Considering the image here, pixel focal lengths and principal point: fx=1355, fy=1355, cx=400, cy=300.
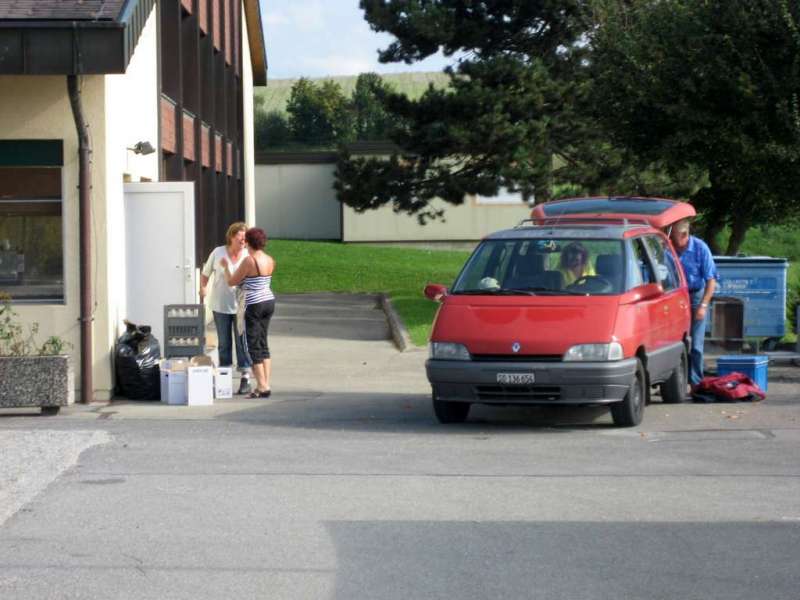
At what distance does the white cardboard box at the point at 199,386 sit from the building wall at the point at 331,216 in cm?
3583

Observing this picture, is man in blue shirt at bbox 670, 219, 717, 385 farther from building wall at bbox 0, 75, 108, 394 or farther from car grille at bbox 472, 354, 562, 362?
building wall at bbox 0, 75, 108, 394

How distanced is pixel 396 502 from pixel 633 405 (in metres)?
3.65

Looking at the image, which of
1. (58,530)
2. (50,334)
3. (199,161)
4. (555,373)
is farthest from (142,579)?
(199,161)

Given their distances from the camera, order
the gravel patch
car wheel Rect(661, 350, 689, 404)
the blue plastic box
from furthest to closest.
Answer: the blue plastic box < car wheel Rect(661, 350, 689, 404) < the gravel patch

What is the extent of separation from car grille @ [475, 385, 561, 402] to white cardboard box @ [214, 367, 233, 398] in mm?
3611

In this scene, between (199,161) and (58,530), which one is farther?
(199,161)

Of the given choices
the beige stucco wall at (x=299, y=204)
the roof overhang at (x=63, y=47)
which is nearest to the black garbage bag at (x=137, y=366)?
the roof overhang at (x=63, y=47)

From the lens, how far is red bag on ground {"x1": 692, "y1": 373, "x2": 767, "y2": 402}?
1319 cm

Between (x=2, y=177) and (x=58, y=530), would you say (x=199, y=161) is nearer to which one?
(x=2, y=177)

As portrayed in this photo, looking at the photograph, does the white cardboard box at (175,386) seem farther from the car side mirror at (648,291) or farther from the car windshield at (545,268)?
the car side mirror at (648,291)

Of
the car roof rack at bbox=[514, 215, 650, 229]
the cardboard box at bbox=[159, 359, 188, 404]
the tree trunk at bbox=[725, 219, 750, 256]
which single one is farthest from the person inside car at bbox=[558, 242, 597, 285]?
the tree trunk at bbox=[725, 219, 750, 256]

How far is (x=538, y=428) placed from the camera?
11695 millimetres

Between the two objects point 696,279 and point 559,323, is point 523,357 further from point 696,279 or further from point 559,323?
point 696,279

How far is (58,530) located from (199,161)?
55.2ft
